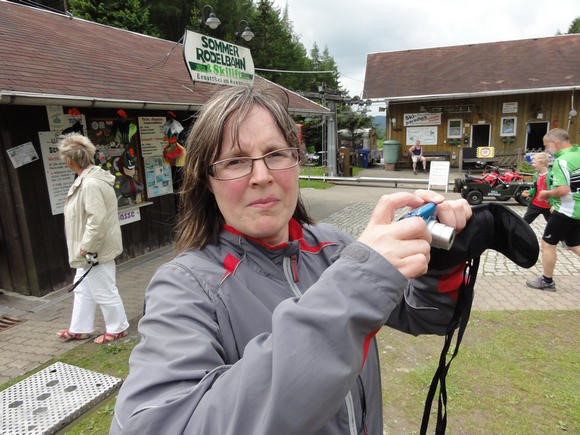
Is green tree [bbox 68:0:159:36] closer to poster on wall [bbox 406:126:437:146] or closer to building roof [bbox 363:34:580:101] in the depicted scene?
building roof [bbox 363:34:580:101]

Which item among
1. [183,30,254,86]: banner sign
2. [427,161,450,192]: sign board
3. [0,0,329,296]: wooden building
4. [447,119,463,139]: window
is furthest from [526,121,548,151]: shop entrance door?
[0,0,329,296]: wooden building

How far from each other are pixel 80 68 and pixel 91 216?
3.98m

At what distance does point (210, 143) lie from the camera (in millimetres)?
1221

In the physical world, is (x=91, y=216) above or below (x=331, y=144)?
below

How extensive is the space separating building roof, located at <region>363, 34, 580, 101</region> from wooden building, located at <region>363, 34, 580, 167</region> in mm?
43

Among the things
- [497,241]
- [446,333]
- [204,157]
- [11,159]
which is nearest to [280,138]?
[204,157]

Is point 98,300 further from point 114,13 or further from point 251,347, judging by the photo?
point 114,13

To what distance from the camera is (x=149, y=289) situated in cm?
113

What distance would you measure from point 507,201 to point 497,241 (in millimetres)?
12983

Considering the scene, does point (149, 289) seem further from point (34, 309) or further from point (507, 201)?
point (507, 201)

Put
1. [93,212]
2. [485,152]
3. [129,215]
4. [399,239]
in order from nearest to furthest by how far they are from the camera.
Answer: [399,239] → [93,212] → [129,215] → [485,152]

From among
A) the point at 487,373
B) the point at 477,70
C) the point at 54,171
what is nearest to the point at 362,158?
the point at 477,70

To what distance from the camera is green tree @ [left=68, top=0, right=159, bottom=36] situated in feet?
78.0

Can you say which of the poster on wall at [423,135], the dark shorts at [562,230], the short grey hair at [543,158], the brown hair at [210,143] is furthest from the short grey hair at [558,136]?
the poster on wall at [423,135]
